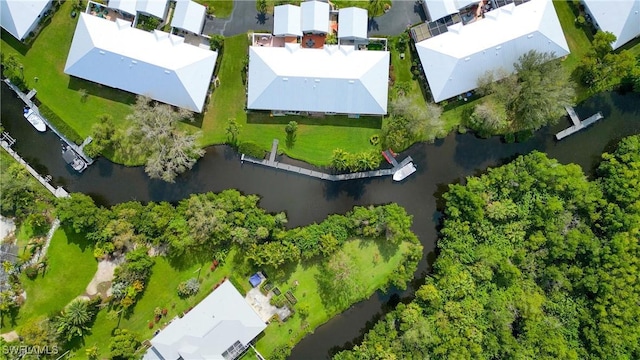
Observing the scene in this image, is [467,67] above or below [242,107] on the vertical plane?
below

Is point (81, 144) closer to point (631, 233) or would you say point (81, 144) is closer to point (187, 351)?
point (187, 351)

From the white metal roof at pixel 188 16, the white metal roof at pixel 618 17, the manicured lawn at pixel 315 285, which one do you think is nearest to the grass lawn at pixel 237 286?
the manicured lawn at pixel 315 285

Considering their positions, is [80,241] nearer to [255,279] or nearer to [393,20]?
[255,279]

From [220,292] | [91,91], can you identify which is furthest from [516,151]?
[91,91]

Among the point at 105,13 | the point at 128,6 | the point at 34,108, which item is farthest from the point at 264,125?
the point at 34,108

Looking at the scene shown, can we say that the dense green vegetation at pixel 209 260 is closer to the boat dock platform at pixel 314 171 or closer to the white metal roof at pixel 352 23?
the boat dock platform at pixel 314 171

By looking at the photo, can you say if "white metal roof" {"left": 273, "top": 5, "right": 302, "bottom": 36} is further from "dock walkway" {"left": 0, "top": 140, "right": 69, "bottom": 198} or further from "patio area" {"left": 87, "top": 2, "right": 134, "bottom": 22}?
"dock walkway" {"left": 0, "top": 140, "right": 69, "bottom": 198}

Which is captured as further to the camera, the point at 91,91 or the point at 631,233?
the point at 91,91
